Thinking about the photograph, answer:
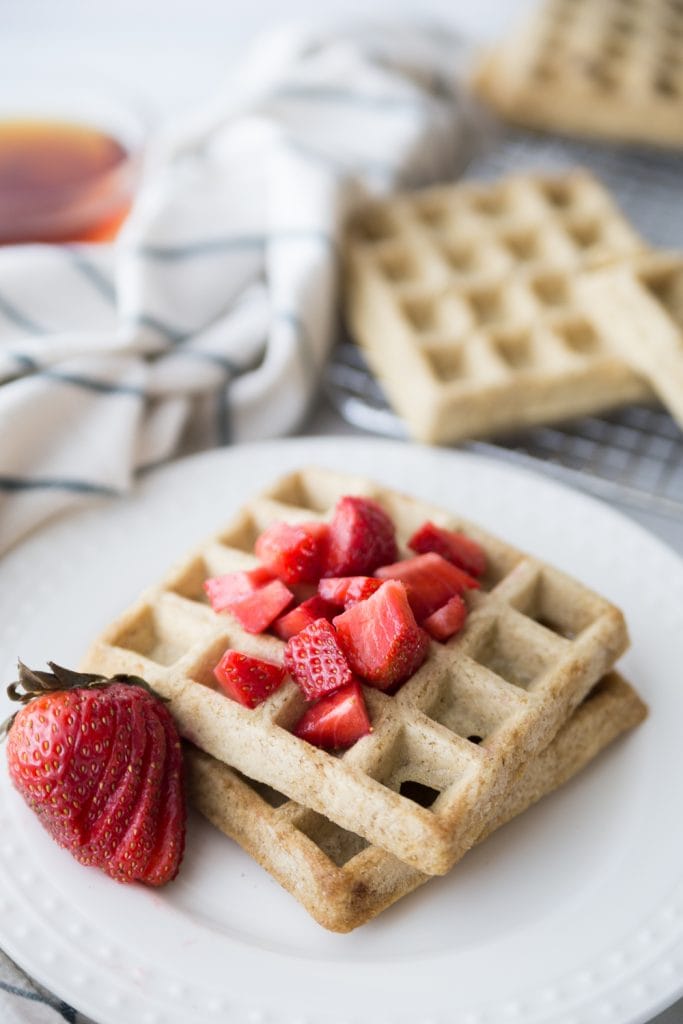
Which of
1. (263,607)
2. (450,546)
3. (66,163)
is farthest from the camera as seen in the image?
(66,163)

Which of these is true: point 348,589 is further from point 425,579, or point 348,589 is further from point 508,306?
point 508,306

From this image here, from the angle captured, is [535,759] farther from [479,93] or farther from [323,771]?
[479,93]

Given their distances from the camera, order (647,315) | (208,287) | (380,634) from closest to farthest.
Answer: (380,634)
(647,315)
(208,287)

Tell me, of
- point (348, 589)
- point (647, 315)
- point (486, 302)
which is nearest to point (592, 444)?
point (647, 315)

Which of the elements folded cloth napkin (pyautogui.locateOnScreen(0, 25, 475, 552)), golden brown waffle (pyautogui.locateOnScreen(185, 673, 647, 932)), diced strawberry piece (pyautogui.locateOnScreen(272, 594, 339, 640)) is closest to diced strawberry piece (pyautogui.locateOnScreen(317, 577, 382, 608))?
diced strawberry piece (pyautogui.locateOnScreen(272, 594, 339, 640))

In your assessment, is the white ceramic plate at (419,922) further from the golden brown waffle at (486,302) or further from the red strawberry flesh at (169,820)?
the golden brown waffle at (486,302)

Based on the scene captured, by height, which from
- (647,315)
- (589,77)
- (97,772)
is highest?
(589,77)

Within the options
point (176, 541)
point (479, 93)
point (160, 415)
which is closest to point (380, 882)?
point (176, 541)
